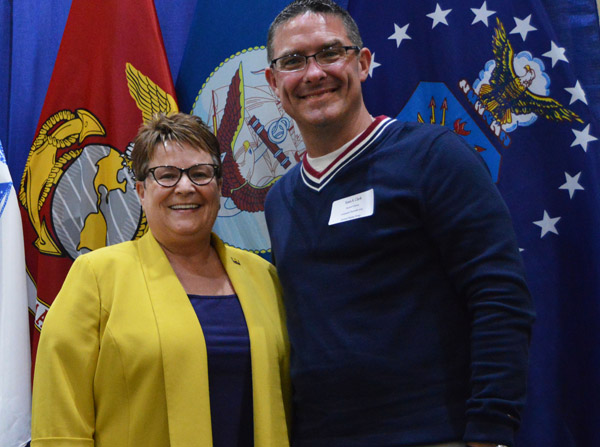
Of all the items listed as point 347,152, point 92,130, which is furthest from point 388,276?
point 92,130

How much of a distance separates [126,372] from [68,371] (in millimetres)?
155

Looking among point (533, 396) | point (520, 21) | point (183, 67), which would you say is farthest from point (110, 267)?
point (520, 21)

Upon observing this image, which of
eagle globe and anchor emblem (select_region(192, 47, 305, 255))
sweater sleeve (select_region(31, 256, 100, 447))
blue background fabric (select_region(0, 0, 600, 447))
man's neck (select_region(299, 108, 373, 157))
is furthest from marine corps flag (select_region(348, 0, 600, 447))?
sweater sleeve (select_region(31, 256, 100, 447))

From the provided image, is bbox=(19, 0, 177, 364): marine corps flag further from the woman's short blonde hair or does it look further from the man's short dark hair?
the man's short dark hair

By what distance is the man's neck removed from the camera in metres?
1.70

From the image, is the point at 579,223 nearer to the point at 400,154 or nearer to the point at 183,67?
the point at 400,154

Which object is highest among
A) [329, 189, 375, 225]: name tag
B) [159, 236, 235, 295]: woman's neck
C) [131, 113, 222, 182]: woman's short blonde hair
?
[131, 113, 222, 182]: woman's short blonde hair

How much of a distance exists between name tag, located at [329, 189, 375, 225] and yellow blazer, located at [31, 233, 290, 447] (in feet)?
1.59

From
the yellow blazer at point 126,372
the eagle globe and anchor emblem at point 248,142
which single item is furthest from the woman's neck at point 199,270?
the eagle globe and anchor emblem at point 248,142

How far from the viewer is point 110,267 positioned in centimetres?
181

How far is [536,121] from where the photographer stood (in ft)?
7.82

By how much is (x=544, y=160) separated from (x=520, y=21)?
0.57 metres

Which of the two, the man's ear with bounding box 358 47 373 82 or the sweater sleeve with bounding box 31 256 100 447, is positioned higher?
the man's ear with bounding box 358 47 373 82

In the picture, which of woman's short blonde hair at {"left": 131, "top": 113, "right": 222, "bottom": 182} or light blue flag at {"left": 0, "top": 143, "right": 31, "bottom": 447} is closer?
woman's short blonde hair at {"left": 131, "top": 113, "right": 222, "bottom": 182}
